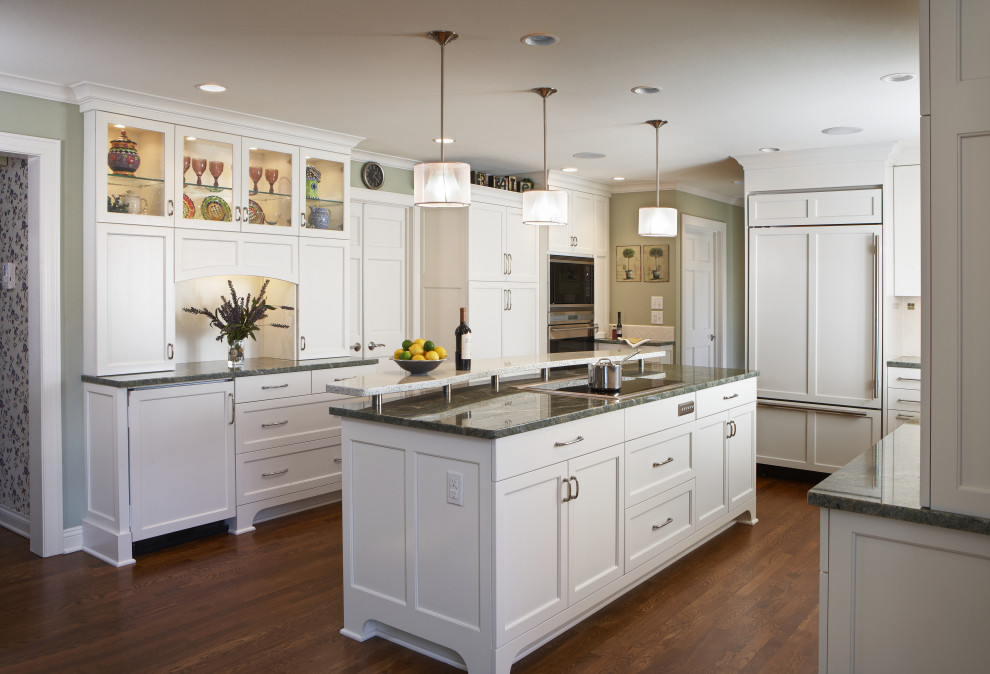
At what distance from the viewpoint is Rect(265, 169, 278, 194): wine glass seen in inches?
184

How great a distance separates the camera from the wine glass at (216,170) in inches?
172

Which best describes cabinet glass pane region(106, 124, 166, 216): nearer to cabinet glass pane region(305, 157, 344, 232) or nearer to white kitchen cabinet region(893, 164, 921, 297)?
cabinet glass pane region(305, 157, 344, 232)

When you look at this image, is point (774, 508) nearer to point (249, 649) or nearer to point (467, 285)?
point (467, 285)

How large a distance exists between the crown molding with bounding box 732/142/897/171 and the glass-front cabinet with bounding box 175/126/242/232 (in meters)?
3.62

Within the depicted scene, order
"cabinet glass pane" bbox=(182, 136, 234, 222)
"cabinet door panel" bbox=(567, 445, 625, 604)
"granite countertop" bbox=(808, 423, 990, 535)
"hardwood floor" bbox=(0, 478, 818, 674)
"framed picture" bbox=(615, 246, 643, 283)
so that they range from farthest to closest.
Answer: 1. "framed picture" bbox=(615, 246, 643, 283)
2. "cabinet glass pane" bbox=(182, 136, 234, 222)
3. "cabinet door panel" bbox=(567, 445, 625, 604)
4. "hardwood floor" bbox=(0, 478, 818, 674)
5. "granite countertop" bbox=(808, 423, 990, 535)

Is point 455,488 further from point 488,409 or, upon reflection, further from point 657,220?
point 657,220

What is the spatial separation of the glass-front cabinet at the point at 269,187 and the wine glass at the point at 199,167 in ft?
0.78

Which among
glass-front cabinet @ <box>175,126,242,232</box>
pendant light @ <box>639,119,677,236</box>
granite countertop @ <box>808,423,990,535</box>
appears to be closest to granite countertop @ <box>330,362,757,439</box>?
granite countertop @ <box>808,423,990,535</box>

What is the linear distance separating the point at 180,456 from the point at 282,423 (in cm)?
63

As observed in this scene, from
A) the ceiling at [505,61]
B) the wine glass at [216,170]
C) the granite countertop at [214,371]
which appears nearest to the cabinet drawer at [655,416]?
the ceiling at [505,61]

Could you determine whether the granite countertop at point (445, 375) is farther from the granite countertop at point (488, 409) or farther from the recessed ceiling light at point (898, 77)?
the recessed ceiling light at point (898, 77)

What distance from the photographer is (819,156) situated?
5.46 m

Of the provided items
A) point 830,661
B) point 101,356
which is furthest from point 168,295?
point 830,661

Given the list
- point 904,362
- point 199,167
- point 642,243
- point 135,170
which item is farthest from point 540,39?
point 642,243
